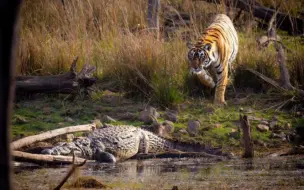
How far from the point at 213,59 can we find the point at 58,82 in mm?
2203

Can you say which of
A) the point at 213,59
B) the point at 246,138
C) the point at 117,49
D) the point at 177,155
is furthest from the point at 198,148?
the point at 117,49

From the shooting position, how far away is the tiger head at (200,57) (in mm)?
8383

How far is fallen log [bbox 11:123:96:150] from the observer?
20.2 feet

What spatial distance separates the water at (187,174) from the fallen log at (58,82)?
1.78m

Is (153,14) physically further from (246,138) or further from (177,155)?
(246,138)

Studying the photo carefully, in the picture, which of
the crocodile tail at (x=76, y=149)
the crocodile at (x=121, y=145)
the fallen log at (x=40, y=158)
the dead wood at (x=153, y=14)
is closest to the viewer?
the fallen log at (x=40, y=158)

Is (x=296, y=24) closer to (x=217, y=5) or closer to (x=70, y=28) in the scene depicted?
(x=217, y=5)

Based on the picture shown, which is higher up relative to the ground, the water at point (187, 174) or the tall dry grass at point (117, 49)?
the tall dry grass at point (117, 49)

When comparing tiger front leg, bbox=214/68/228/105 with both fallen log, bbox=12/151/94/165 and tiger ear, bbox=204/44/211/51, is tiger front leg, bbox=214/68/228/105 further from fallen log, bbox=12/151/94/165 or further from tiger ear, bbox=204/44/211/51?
fallen log, bbox=12/151/94/165

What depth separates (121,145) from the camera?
23.1ft

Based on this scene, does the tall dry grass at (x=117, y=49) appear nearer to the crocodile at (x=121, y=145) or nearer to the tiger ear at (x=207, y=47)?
the tiger ear at (x=207, y=47)

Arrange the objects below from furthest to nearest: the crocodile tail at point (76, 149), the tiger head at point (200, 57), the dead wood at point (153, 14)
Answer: the dead wood at point (153, 14), the tiger head at point (200, 57), the crocodile tail at point (76, 149)

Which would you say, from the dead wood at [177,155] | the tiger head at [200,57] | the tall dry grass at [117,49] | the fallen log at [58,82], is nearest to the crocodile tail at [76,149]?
the dead wood at [177,155]

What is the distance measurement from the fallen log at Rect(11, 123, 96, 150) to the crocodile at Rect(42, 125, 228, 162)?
163mm
